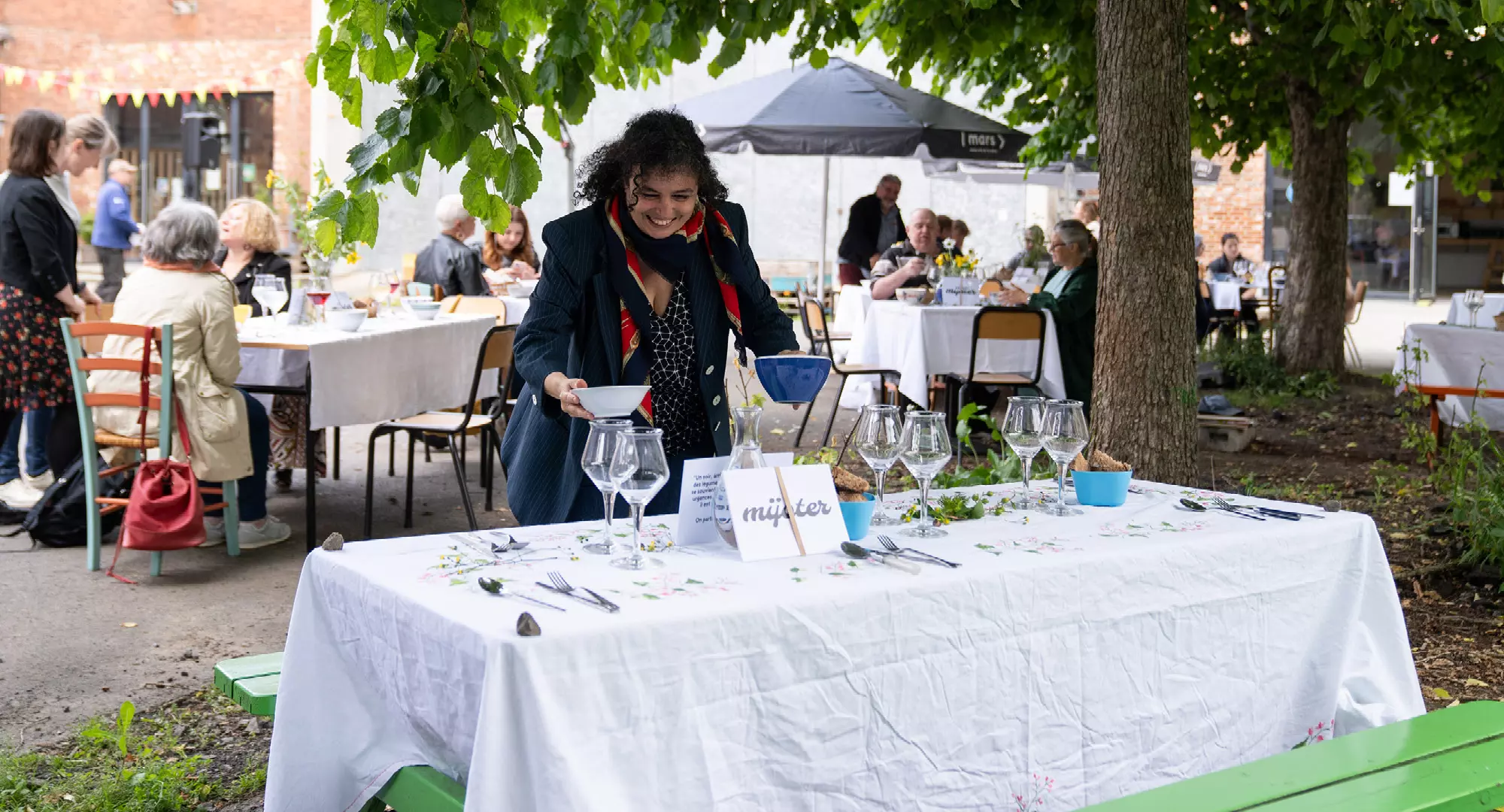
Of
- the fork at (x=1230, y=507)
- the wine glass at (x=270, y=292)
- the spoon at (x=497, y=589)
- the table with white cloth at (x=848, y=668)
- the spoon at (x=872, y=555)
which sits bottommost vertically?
the table with white cloth at (x=848, y=668)

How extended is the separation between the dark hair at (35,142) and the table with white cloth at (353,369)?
41.2 inches

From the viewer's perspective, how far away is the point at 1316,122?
10.5 m

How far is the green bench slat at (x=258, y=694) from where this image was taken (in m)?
2.42

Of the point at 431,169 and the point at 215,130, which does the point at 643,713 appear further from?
the point at 215,130

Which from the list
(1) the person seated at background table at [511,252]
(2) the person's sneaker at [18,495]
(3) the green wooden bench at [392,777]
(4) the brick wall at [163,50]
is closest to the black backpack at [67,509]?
(2) the person's sneaker at [18,495]

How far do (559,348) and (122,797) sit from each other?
1357 millimetres

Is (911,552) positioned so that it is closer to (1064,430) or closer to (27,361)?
(1064,430)

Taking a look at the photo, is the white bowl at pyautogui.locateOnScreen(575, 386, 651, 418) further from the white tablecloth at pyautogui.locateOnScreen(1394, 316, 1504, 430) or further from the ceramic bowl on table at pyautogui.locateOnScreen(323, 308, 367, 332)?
the white tablecloth at pyautogui.locateOnScreen(1394, 316, 1504, 430)

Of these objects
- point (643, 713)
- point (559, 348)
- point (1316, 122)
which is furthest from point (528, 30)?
point (1316, 122)

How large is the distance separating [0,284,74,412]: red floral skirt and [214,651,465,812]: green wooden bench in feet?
12.0

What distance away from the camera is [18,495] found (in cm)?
616

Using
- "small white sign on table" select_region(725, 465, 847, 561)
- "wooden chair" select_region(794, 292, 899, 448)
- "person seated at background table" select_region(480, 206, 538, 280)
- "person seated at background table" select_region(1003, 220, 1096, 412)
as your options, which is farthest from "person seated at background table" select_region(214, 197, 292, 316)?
"small white sign on table" select_region(725, 465, 847, 561)

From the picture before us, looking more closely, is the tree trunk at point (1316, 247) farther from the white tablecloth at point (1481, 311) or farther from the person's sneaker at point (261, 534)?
the person's sneaker at point (261, 534)

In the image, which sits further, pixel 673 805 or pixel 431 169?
pixel 431 169
